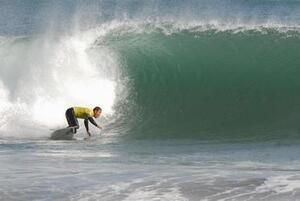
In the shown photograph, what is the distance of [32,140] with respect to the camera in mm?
16812

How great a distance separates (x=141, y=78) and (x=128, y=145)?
5.30 meters

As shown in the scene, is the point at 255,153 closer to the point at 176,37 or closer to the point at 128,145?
the point at 128,145

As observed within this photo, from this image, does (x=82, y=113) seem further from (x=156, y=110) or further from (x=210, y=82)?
(x=210, y=82)

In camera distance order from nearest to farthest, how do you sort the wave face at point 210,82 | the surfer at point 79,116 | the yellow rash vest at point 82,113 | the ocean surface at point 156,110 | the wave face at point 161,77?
the ocean surface at point 156,110 < the surfer at point 79,116 < the yellow rash vest at point 82,113 < the wave face at point 210,82 < the wave face at point 161,77

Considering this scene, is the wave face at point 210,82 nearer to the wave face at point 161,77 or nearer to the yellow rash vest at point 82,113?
the wave face at point 161,77

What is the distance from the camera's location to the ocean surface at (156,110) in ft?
35.1

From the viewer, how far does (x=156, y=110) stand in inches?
768

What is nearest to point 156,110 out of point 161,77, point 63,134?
point 161,77

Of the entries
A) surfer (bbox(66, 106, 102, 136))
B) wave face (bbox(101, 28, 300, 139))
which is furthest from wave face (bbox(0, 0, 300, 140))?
surfer (bbox(66, 106, 102, 136))

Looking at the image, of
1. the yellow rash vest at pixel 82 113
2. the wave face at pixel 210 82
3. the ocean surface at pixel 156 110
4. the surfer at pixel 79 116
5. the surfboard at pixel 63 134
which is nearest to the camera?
the ocean surface at pixel 156 110

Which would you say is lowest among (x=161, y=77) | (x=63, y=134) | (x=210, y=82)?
(x=63, y=134)

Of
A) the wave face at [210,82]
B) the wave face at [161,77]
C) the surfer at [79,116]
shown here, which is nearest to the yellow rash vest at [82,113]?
the surfer at [79,116]

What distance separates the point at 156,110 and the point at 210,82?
192cm

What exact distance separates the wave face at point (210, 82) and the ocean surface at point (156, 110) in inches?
1.1
